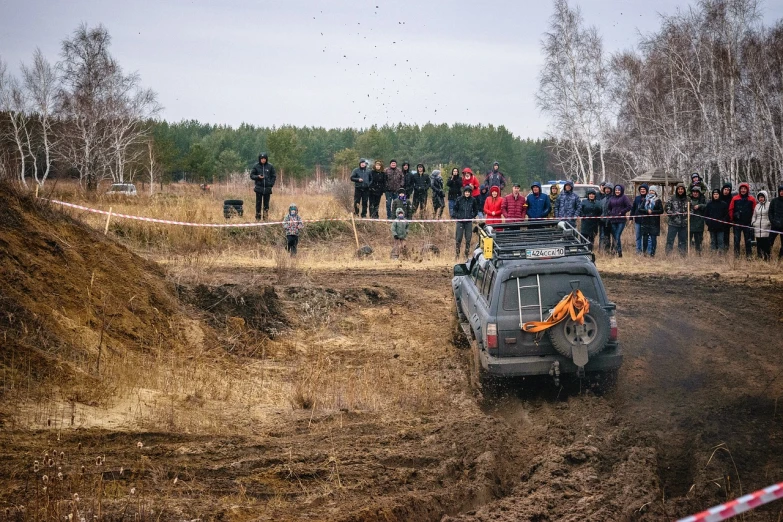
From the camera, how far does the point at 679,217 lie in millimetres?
20500

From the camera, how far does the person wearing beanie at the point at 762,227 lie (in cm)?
1919

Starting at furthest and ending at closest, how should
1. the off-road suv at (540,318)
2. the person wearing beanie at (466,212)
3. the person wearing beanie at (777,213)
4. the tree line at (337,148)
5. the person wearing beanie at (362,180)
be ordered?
the tree line at (337,148) < the person wearing beanie at (362,180) < the person wearing beanie at (466,212) < the person wearing beanie at (777,213) < the off-road suv at (540,318)

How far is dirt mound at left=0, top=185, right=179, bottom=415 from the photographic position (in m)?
8.98

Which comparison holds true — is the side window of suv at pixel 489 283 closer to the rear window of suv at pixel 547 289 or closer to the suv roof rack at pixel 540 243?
the suv roof rack at pixel 540 243

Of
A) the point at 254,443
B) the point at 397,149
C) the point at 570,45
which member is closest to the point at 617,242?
the point at 254,443

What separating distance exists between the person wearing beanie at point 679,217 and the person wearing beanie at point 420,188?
7.71 metres

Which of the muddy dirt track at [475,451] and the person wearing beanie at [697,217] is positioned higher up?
the person wearing beanie at [697,217]

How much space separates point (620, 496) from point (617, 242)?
→ 15566mm

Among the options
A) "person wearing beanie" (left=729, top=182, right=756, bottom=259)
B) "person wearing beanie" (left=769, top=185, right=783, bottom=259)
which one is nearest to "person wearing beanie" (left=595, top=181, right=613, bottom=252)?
"person wearing beanie" (left=729, top=182, right=756, bottom=259)

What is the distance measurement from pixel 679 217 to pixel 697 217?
1.46 feet

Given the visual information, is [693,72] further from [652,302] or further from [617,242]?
[652,302]

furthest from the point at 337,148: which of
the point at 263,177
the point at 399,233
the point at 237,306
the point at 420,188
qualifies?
the point at 237,306

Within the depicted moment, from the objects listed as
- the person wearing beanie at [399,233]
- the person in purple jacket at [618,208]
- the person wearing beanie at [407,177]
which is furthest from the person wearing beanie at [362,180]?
the person in purple jacket at [618,208]

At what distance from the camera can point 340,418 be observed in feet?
28.8
